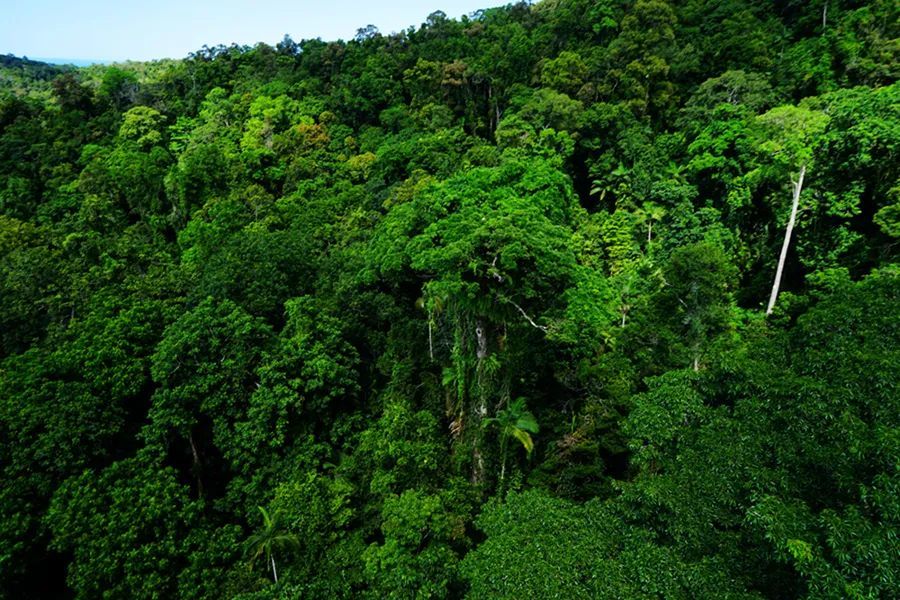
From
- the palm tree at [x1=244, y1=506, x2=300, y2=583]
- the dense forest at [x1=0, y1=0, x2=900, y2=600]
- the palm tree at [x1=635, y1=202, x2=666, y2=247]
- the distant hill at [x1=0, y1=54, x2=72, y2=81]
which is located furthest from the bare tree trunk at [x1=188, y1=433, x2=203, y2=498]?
the distant hill at [x1=0, y1=54, x2=72, y2=81]

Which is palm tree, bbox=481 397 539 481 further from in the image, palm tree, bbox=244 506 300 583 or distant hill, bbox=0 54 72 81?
distant hill, bbox=0 54 72 81

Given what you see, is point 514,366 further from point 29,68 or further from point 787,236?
point 29,68

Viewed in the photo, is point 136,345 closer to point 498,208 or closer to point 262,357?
point 262,357

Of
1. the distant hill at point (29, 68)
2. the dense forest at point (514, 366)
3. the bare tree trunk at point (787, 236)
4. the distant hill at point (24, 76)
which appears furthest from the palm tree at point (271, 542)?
the distant hill at point (29, 68)

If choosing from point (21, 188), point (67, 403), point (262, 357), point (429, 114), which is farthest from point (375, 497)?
point (21, 188)

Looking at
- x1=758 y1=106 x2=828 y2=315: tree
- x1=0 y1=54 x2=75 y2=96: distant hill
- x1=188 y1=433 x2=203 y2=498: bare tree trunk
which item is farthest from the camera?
x1=0 y1=54 x2=75 y2=96: distant hill

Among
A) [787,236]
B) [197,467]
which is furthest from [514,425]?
[787,236]
